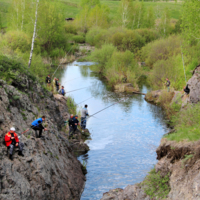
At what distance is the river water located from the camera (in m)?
13.6

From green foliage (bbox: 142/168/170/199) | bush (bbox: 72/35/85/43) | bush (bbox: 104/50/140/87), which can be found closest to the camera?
green foliage (bbox: 142/168/170/199)

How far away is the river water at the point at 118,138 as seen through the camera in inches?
537

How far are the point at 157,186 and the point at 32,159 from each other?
4.88 metres

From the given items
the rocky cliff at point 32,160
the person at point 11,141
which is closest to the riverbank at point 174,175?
the rocky cliff at point 32,160

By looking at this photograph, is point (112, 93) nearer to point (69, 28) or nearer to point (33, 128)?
point (33, 128)

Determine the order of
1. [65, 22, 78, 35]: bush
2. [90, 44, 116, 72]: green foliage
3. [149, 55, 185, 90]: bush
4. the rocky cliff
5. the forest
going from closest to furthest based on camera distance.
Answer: the rocky cliff < the forest < [149, 55, 185, 90]: bush < [90, 44, 116, 72]: green foliage < [65, 22, 78, 35]: bush

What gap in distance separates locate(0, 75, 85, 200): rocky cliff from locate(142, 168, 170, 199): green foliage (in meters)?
3.29

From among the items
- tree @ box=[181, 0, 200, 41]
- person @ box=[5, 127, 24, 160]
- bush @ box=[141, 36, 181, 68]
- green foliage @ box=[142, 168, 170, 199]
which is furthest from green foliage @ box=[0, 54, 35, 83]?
bush @ box=[141, 36, 181, 68]

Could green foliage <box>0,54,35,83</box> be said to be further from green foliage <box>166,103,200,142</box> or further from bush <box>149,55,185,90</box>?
bush <box>149,55,185,90</box>

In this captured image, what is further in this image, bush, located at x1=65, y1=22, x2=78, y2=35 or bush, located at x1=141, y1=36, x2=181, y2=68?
bush, located at x1=65, y1=22, x2=78, y2=35

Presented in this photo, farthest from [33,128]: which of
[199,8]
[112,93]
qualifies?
[112,93]

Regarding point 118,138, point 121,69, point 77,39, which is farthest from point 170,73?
point 77,39

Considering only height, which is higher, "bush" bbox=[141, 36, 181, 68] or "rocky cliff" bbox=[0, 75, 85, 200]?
"bush" bbox=[141, 36, 181, 68]

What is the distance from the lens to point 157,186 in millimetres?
9539
